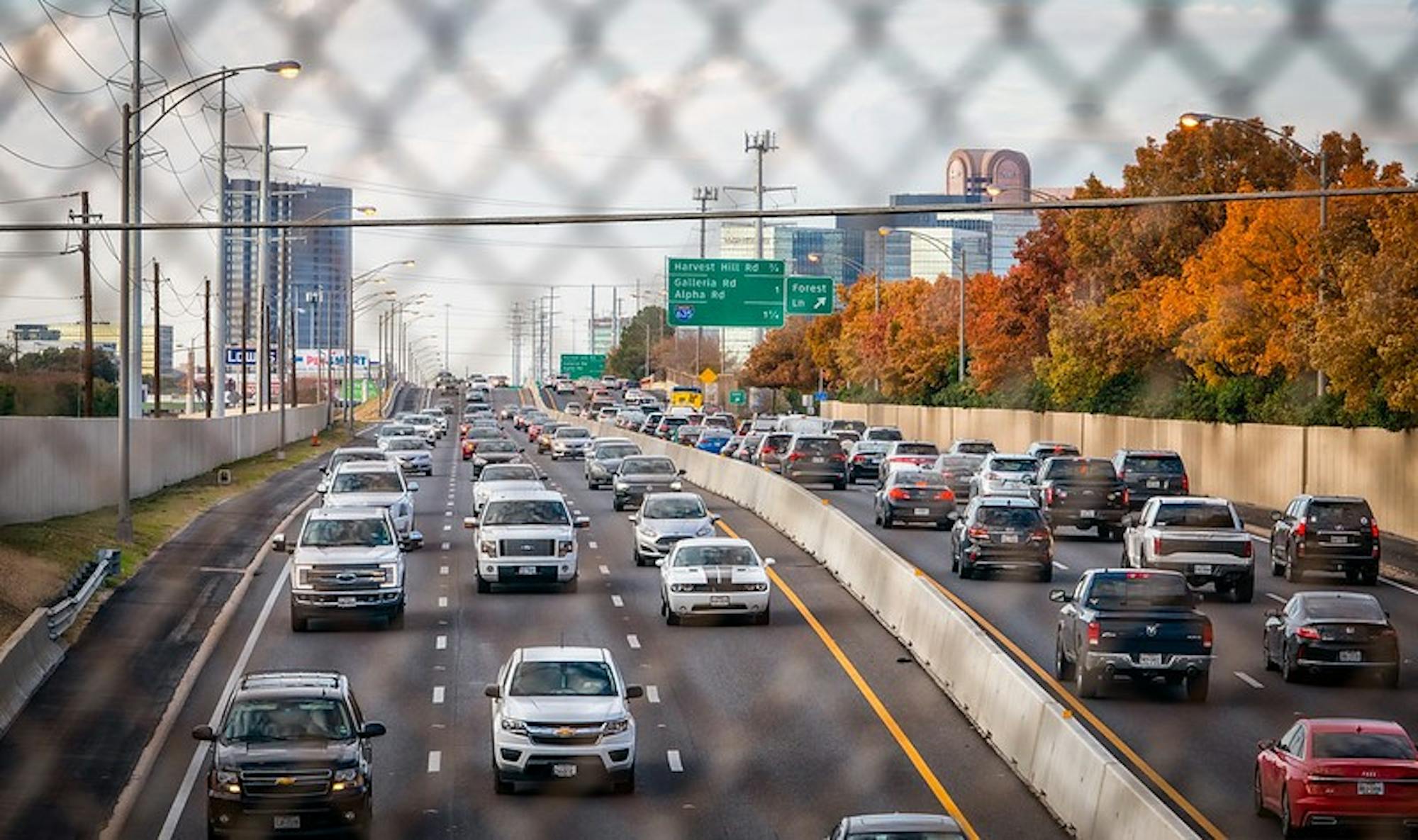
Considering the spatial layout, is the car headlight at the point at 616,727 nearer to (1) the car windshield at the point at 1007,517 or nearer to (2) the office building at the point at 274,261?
(2) the office building at the point at 274,261

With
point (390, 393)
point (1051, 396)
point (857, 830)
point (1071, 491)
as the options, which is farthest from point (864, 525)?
point (390, 393)

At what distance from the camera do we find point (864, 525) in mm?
47688

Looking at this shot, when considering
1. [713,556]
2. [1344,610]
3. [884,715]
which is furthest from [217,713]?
[1344,610]

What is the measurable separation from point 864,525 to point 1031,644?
1942 cm

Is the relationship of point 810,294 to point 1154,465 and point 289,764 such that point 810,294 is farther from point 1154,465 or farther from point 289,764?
point 289,764

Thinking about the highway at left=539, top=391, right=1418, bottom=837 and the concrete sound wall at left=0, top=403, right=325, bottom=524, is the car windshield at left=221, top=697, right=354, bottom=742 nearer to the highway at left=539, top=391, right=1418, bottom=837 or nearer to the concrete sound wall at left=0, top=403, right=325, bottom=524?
the highway at left=539, top=391, right=1418, bottom=837

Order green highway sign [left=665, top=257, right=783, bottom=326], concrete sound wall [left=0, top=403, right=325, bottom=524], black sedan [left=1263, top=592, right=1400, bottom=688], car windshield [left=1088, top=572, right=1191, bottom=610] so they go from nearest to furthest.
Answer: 1. car windshield [left=1088, top=572, right=1191, bottom=610]
2. black sedan [left=1263, top=592, right=1400, bottom=688]
3. concrete sound wall [left=0, top=403, right=325, bottom=524]
4. green highway sign [left=665, top=257, right=783, bottom=326]

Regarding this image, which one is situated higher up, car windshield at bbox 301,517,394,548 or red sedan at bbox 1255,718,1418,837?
car windshield at bbox 301,517,394,548

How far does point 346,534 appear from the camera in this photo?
30734mm

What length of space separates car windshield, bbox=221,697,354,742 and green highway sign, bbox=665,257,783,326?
2015 inches

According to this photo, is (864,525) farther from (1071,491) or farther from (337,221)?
(337,221)

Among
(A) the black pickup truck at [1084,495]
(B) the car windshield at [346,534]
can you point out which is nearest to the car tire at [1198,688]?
(B) the car windshield at [346,534]

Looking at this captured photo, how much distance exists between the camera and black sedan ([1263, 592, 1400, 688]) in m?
24.7

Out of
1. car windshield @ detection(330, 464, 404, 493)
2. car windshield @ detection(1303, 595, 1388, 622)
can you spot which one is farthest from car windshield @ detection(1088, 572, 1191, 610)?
car windshield @ detection(330, 464, 404, 493)
